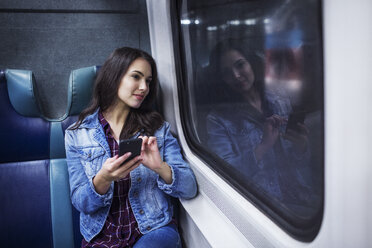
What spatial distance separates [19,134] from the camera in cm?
139

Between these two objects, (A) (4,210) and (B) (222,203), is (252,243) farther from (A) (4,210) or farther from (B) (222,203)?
(A) (4,210)

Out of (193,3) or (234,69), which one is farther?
(193,3)

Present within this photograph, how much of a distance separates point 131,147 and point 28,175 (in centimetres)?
78

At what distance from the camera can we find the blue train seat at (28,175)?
1.37 meters

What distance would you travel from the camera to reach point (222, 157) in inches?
45.4

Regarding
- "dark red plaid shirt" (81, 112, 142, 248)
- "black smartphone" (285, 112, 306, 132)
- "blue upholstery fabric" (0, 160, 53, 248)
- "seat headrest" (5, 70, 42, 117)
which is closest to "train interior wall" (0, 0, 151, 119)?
"seat headrest" (5, 70, 42, 117)

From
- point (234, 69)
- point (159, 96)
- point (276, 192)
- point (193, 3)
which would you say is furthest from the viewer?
point (159, 96)

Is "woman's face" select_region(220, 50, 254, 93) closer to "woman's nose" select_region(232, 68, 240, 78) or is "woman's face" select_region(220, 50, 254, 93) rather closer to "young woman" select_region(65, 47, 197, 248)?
"woman's nose" select_region(232, 68, 240, 78)

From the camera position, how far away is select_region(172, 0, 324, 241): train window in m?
0.60

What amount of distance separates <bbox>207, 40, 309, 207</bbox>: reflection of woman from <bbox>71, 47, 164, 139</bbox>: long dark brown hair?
1.08 feet

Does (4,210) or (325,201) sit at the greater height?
(325,201)

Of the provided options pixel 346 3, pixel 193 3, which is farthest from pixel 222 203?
pixel 193 3

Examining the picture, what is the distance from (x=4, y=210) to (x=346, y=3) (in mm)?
1649

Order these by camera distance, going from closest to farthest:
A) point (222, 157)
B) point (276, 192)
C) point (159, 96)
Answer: point (276, 192), point (222, 157), point (159, 96)
